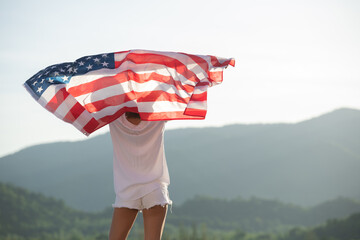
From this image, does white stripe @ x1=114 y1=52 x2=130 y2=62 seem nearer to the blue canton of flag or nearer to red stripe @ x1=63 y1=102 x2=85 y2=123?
the blue canton of flag

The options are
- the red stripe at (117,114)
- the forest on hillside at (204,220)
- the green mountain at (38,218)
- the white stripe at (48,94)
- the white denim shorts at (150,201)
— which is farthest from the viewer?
the green mountain at (38,218)

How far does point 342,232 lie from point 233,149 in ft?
91.6

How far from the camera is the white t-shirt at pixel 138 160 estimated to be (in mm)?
3242

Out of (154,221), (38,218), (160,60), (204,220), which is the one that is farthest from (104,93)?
(204,220)

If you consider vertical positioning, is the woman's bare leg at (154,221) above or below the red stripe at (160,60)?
below

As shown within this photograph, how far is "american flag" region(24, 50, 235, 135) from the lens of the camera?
11.7 ft

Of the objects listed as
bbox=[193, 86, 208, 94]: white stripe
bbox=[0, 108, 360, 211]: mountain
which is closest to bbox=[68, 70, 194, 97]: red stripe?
bbox=[193, 86, 208, 94]: white stripe

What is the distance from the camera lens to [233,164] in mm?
54844

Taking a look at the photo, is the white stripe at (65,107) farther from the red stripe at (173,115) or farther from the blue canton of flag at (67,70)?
the red stripe at (173,115)

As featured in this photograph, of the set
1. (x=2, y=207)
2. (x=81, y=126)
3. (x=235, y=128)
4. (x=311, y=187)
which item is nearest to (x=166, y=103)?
(x=81, y=126)

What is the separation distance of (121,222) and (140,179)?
324 millimetres

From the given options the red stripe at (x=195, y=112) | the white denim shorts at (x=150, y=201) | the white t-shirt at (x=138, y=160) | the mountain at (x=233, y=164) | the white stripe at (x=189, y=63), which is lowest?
the mountain at (x=233, y=164)

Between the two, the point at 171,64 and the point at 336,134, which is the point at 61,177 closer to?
the point at 336,134

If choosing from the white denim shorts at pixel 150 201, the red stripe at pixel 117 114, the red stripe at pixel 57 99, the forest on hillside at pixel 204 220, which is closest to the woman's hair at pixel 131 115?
the red stripe at pixel 117 114
